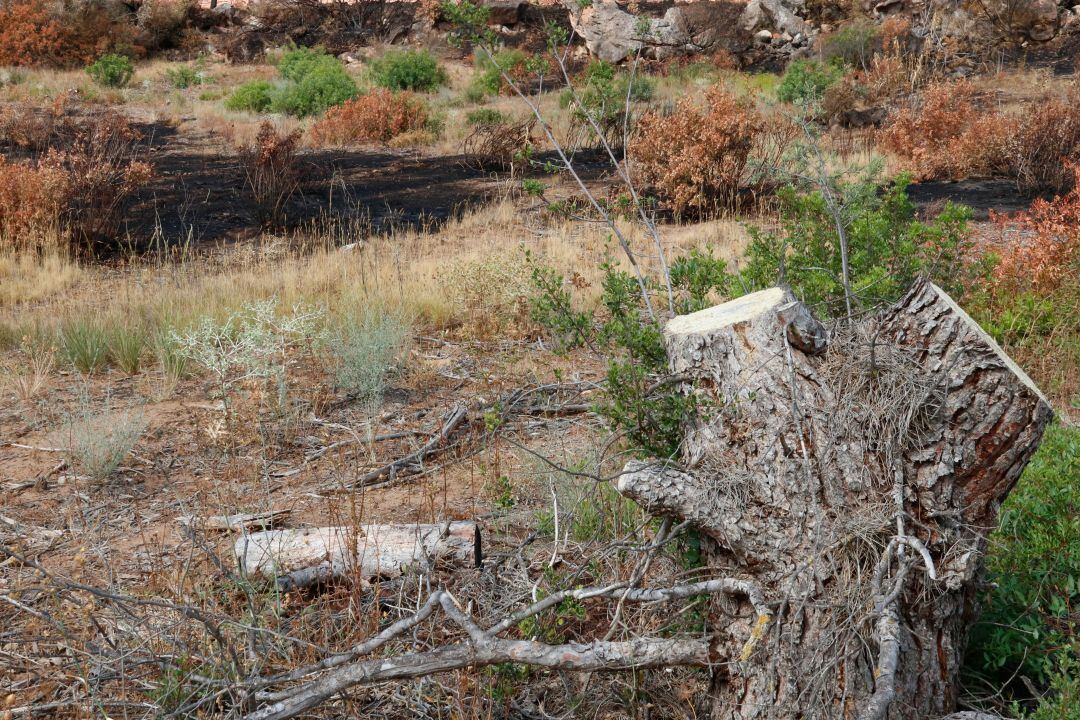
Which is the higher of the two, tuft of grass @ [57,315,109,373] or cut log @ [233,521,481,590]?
cut log @ [233,521,481,590]

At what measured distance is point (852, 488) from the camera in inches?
92.3

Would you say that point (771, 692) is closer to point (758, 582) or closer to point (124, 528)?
point (758, 582)

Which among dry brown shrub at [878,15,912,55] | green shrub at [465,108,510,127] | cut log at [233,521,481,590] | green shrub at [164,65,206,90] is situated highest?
dry brown shrub at [878,15,912,55]

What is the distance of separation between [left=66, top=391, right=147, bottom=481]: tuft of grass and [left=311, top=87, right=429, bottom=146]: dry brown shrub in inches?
422

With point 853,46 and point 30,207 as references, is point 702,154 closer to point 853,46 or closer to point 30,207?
point 30,207

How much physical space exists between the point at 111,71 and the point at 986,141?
736 inches

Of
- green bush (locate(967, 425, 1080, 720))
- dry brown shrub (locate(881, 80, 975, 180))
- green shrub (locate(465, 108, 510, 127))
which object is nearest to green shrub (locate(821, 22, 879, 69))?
dry brown shrub (locate(881, 80, 975, 180))

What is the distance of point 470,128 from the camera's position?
50.8 feet

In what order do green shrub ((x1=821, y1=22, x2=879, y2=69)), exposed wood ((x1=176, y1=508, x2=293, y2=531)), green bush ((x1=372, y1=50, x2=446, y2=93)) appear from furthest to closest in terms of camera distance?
green bush ((x1=372, y1=50, x2=446, y2=93)), green shrub ((x1=821, y1=22, x2=879, y2=69)), exposed wood ((x1=176, y1=508, x2=293, y2=531))

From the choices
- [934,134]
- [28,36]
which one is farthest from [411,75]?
[934,134]

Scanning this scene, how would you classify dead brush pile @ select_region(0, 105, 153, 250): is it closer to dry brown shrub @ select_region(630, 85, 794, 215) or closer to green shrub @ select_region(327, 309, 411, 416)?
green shrub @ select_region(327, 309, 411, 416)

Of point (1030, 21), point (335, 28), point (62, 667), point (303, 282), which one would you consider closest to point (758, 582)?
point (62, 667)

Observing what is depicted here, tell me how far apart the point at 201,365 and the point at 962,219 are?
4425mm

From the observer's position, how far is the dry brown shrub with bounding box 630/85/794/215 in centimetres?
977
